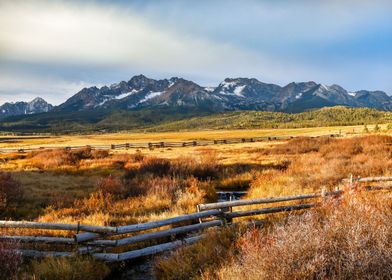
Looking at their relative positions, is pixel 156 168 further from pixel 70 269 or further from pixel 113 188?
pixel 70 269

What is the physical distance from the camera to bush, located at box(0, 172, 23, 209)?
13.2 metres

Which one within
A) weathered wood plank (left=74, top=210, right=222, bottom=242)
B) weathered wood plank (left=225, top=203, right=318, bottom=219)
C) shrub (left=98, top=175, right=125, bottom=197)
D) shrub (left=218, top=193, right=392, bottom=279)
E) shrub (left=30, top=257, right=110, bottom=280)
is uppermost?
shrub (left=218, top=193, right=392, bottom=279)

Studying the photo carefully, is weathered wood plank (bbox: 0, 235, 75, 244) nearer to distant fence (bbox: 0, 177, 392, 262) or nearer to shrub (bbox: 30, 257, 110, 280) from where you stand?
distant fence (bbox: 0, 177, 392, 262)

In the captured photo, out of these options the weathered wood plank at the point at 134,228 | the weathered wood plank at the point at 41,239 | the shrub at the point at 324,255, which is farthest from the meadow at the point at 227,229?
the weathered wood plank at the point at 41,239

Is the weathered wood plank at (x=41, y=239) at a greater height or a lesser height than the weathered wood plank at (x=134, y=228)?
lesser

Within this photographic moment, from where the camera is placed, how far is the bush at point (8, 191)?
1318cm

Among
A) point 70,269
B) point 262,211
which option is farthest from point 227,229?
point 70,269

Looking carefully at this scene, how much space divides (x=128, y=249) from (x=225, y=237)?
228cm

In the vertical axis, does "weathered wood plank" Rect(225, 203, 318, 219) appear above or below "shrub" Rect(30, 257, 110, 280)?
above

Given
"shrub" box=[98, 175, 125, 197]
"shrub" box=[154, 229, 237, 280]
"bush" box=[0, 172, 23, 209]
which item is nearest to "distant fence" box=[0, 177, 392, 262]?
"shrub" box=[154, 229, 237, 280]

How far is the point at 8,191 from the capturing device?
1395 cm

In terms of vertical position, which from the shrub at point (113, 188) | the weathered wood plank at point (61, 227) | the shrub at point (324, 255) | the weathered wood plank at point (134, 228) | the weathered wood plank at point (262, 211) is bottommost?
the shrub at point (113, 188)

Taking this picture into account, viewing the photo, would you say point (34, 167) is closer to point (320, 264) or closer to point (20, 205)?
point (20, 205)

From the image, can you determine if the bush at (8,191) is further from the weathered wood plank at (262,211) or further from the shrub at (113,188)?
the weathered wood plank at (262,211)
